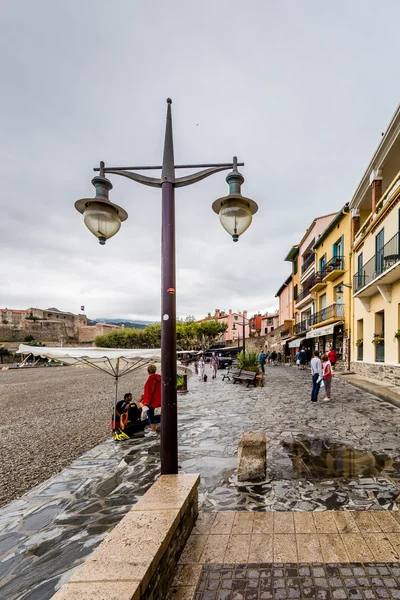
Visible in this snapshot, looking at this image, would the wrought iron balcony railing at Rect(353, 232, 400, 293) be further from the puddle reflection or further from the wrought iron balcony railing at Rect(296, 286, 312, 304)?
the wrought iron balcony railing at Rect(296, 286, 312, 304)

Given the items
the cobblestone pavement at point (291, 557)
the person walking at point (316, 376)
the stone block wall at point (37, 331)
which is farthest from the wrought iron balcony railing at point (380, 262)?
the stone block wall at point (37, 331)

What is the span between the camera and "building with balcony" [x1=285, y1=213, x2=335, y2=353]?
29.3m

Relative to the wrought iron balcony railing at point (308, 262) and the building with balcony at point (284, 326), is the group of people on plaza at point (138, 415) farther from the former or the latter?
the building with balcony at point (284, 326)

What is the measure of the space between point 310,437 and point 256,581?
4686 millimetres

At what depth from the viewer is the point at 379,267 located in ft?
48.0

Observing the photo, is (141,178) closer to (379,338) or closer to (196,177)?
(196,177)

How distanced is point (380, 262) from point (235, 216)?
1316cm

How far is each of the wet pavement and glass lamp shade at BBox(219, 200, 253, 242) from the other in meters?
3.28

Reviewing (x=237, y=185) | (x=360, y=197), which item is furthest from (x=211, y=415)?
(x=360, y=197)

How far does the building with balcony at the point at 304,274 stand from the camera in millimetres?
29328

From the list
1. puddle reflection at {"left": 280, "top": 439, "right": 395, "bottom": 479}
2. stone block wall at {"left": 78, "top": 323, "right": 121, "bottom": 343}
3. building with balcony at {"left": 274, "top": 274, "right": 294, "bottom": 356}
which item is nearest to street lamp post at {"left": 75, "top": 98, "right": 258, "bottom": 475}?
puddle reflection at {"left": 280, "top": 439, "right": 395, "bottom": 479}

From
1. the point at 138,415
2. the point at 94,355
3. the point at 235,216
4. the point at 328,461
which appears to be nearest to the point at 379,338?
the point at 328,461

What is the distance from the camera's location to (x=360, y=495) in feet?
13.5

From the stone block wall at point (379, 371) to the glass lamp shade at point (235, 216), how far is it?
11933mm
